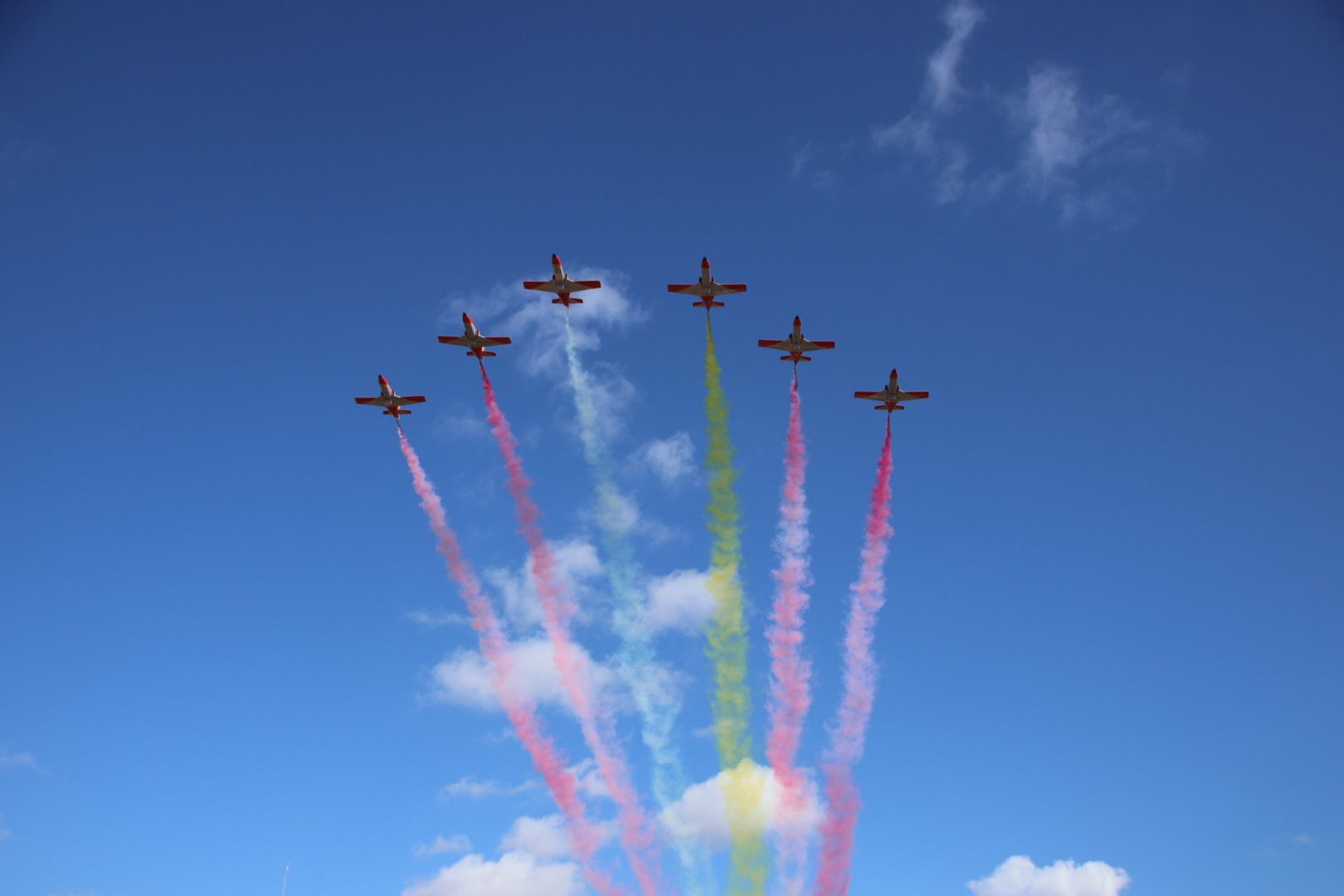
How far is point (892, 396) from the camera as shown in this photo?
89500 mm

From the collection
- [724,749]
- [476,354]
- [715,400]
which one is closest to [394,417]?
[476,354]

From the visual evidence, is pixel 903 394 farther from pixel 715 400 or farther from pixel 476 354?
pixel 476 354

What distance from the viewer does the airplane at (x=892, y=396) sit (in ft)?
292

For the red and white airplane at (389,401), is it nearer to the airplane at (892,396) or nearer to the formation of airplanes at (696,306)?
the formation of airplanes at (696,306)

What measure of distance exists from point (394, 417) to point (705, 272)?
3516 cm

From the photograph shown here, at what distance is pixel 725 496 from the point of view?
280ft

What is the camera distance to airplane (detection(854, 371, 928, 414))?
89.1m

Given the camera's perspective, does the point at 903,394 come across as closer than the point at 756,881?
No

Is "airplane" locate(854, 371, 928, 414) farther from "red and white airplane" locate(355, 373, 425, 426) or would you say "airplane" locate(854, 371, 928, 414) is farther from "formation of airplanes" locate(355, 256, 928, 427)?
"red and white airplane" locate(355, 373, 425, 426)

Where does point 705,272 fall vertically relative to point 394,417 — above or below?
above

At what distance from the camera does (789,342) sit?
3447 inches

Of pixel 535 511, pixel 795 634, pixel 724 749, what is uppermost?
pixel 535 511

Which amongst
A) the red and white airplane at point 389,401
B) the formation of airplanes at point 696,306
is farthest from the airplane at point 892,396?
the red and white airplane at point 389,401

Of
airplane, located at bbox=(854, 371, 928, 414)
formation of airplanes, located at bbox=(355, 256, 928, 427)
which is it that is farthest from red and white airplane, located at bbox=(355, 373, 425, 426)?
airplane, located at bbox=(854, 371, 928, 414)
